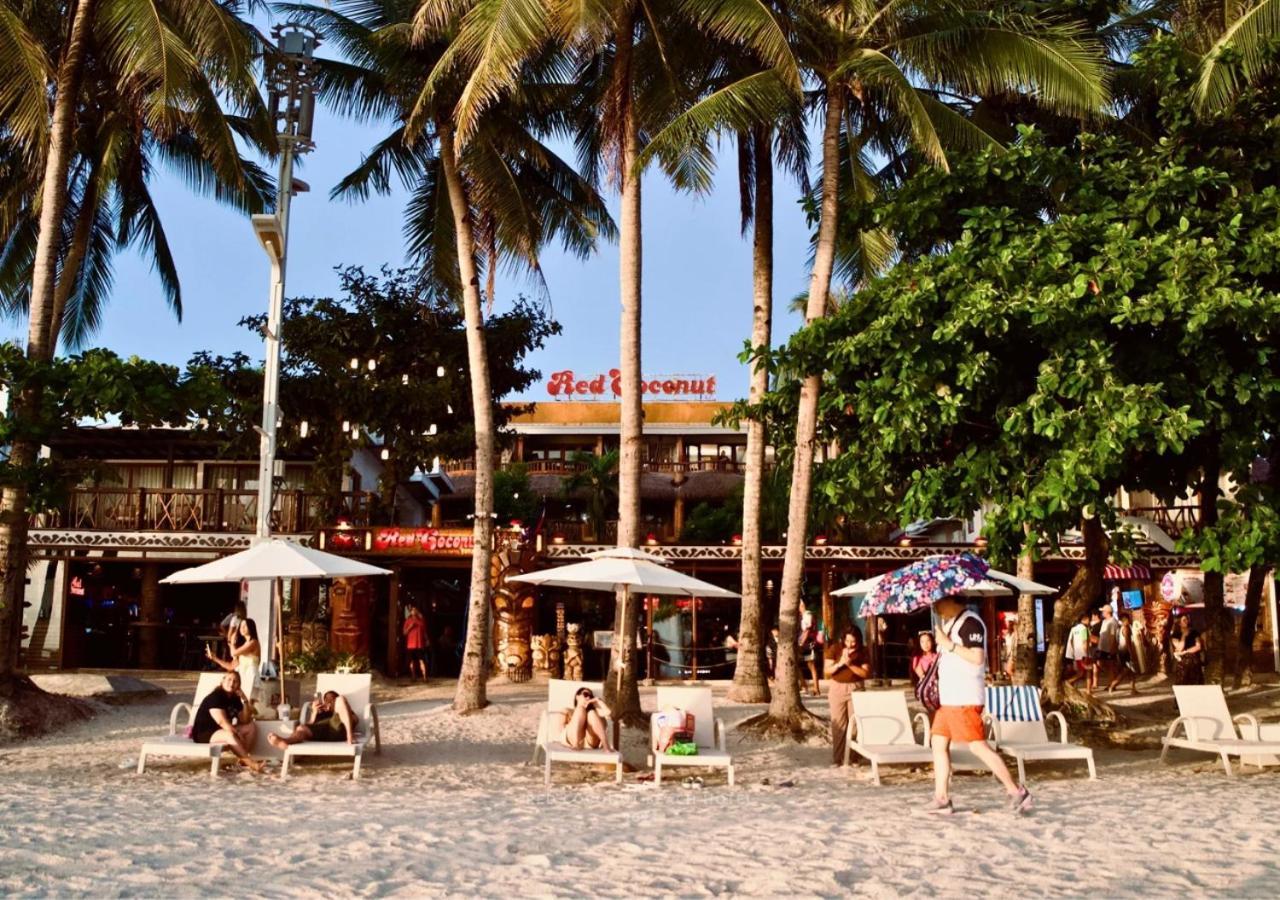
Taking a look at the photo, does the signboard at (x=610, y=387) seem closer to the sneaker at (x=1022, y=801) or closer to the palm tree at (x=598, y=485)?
the palm tree at (x=598, y=485)

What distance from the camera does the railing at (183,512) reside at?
21531mm

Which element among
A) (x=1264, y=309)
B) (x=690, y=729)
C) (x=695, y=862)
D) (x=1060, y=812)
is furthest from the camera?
(x=690, y=729)

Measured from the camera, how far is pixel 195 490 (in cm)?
2152

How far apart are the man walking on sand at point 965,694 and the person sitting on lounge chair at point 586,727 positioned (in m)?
3.17

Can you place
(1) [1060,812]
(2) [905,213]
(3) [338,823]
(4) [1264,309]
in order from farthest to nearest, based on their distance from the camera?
1. (2) [905,213]
2. (4) [1264,309]
3. (1) [1060,812]
4. (3) [338,823]

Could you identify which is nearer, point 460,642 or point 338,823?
point 338,823

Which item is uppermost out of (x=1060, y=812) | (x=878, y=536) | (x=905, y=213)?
(x=905, y=213)

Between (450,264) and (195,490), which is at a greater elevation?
(450,264)

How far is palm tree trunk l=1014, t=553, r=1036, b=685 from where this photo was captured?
14.4m

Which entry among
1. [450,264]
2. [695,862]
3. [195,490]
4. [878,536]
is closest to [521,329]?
[450,264]

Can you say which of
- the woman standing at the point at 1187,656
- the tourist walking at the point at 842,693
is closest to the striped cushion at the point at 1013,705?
the tourist walking at the point at 842,693

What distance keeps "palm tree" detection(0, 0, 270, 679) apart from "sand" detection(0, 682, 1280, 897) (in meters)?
3.25

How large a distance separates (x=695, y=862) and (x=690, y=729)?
12.4 ft

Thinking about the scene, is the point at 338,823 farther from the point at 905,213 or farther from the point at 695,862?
the point at 905,213
